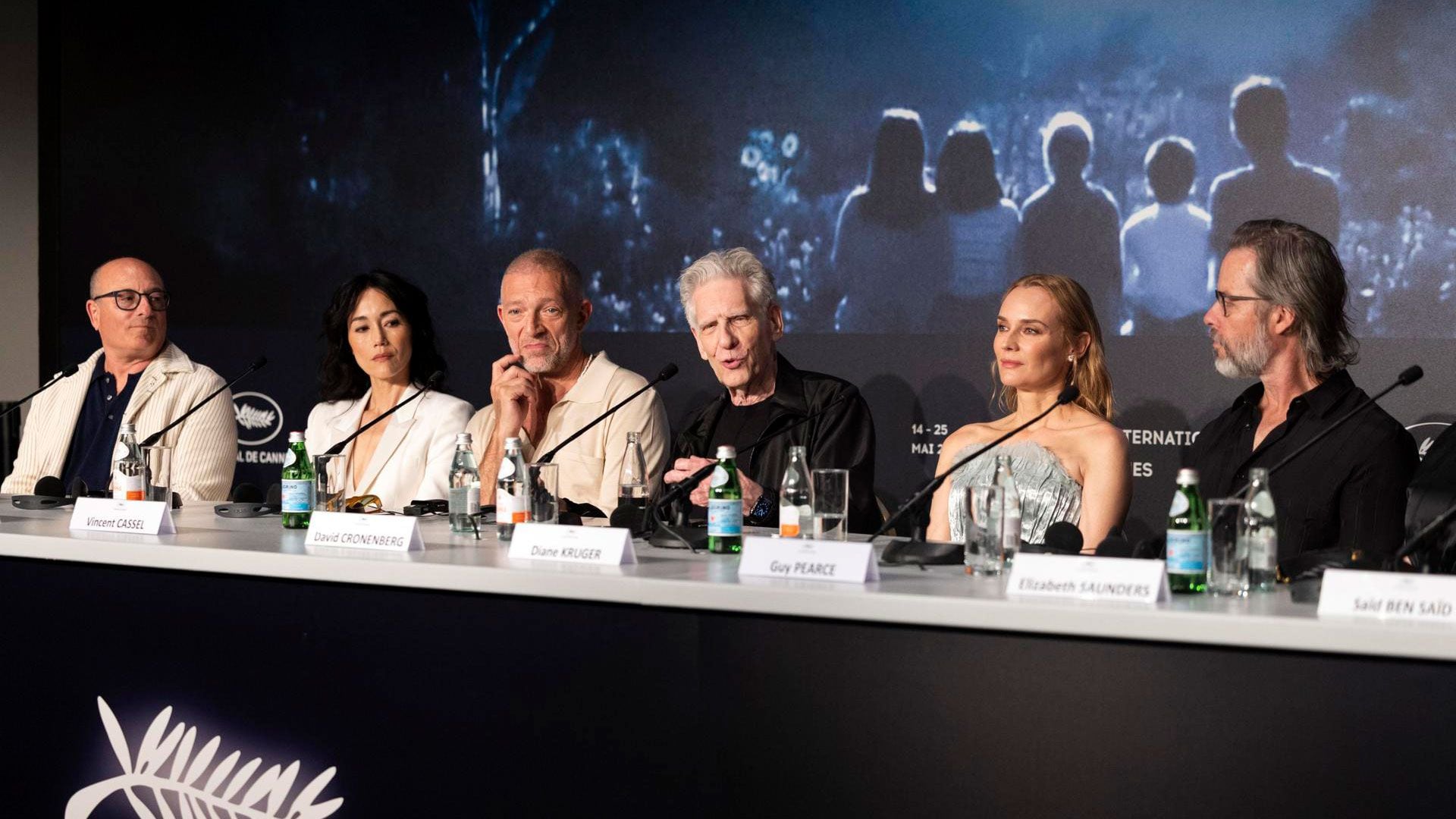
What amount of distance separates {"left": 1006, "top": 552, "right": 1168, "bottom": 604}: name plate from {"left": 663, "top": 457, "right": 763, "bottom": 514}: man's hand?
3.53ft

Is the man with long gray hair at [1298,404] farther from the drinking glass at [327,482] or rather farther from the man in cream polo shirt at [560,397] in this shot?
the drinking glass at [327,482]

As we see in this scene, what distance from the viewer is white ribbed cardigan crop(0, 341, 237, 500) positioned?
370 cm

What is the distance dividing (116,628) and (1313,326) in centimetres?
235

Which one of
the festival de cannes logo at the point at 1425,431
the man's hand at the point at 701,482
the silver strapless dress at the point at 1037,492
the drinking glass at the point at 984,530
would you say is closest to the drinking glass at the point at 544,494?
the man's hand at the point at 701,482

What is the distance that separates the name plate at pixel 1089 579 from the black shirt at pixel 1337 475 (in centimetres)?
111

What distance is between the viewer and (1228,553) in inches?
70.7

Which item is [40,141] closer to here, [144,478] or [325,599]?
[144,478]

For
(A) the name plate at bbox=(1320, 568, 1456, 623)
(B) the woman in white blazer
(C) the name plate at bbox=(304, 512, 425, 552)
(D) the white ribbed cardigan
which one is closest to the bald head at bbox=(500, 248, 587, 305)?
(B) the woman in white blazer

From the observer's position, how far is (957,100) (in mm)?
4055

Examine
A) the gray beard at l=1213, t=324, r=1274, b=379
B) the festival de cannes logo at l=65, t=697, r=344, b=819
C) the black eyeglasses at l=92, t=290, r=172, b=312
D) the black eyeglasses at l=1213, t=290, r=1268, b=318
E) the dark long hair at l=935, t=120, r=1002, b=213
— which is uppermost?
the dark long hair at l=935, t=120, r=1002, b=213

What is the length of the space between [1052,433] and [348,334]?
1.96 meters

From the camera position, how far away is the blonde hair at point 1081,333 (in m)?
3.11

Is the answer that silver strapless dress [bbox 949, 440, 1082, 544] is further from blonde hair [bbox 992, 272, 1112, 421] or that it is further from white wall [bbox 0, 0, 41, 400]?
white wall [bbox 0, 0, 41, 400]

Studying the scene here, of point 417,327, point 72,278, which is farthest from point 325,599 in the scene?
point 72,278
